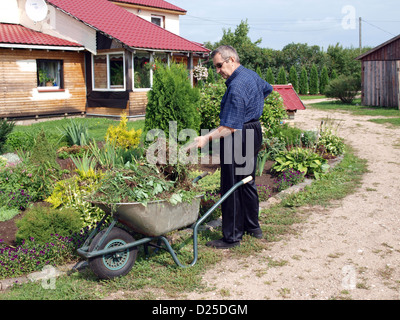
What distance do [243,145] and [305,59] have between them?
33.9 meters

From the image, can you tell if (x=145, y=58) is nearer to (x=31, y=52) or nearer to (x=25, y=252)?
(x=31, y=52)

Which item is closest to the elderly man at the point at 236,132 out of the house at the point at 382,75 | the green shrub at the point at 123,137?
the green shrub at the point at 123,137

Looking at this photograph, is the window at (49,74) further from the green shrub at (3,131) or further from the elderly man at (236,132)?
the elderly man at (236,132)

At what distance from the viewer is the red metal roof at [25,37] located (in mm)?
14953

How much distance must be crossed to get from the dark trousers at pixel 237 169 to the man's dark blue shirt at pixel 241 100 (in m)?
0.15

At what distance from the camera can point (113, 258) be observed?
12.6 ft

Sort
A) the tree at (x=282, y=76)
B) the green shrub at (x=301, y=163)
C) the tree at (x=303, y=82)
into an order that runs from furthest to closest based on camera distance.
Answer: the tree at (x=303, y=82) → the tree at (x=282, y=76) → the green shrub at (x=301, y=163)

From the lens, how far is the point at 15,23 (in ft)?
56.4

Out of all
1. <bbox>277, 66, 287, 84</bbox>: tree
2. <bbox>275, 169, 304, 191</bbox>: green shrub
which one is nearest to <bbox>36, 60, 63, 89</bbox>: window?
<bbox>275, 169, 304, 191</bbox>: green shrub

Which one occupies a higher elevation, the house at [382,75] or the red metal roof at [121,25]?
the red metal roof at [121,25]

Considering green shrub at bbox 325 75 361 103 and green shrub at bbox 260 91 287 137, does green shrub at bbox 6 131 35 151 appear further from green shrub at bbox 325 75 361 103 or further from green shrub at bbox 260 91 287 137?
green shrub at bbox 325 75 361 103

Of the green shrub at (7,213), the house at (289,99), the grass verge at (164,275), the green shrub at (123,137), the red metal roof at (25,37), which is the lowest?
the grass verge at (164,275)

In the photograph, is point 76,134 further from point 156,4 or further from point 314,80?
point 314,80

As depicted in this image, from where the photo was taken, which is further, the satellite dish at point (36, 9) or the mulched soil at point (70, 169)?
the satellite dish at point (36, 9)
